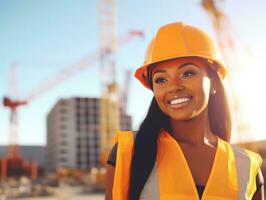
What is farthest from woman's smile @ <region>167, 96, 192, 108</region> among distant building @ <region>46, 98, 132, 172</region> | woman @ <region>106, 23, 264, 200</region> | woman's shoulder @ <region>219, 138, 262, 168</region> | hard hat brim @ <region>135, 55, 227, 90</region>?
distant building @ <region>46, 98, 132, 172</region>

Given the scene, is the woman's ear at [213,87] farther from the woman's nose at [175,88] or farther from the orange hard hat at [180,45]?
the woman's nose at [175,88]

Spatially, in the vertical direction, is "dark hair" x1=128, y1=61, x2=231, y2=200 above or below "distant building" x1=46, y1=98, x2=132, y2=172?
above

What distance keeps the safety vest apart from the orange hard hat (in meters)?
0.38

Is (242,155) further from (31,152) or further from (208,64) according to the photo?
(31,152)

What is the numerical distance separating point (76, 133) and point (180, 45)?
9792 centimetres

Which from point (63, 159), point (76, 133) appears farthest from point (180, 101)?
point (76, 133)

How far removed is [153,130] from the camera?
6.17ft

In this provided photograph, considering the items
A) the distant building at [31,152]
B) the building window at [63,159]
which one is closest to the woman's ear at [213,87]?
the building window at [63,159]

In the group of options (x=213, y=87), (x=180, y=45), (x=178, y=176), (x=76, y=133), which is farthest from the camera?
(x=76, y=133)

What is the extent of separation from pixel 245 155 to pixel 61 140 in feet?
316

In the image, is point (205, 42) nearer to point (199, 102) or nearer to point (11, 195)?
point (199, 102)

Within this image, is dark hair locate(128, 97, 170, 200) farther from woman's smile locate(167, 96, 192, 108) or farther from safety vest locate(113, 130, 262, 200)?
woman's smile locate(167, 96, 192, 108)

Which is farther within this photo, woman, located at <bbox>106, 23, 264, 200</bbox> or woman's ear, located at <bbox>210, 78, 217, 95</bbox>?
woman's ear, located at <bbox>210, 78, 217, 95</bbox>

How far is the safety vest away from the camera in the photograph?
1.68 metres
